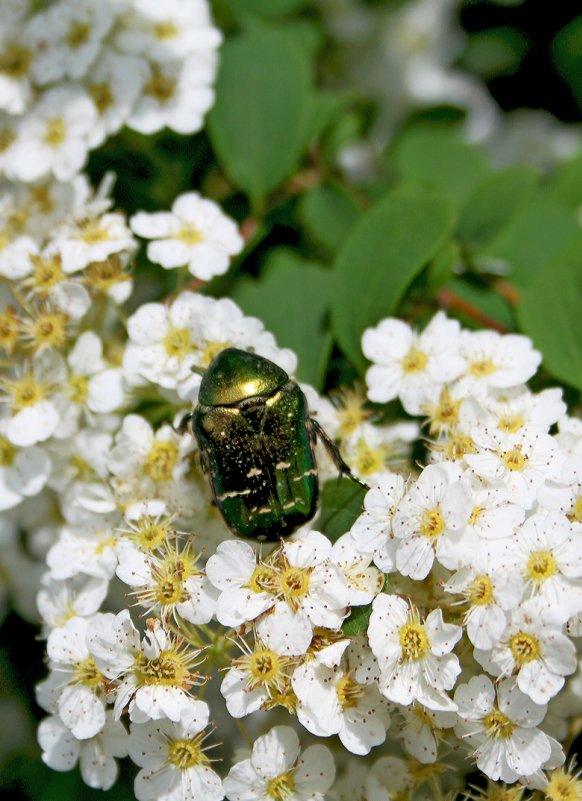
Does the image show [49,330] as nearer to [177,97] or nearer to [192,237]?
[192,237]

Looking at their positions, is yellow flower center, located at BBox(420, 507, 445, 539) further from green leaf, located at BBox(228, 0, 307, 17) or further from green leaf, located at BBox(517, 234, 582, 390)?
green leaf, located at BBox(228, 0, 307, 17)

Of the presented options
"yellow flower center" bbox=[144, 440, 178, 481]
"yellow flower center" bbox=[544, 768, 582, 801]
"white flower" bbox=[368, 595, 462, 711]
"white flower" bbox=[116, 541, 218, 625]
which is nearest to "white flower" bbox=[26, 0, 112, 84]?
"yellow flower center" bbox=[144, 440, 178, 481]

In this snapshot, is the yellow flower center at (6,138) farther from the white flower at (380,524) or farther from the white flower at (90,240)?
the white flower at (380,524)

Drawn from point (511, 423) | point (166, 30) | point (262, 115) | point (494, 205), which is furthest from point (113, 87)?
point (511, 423)

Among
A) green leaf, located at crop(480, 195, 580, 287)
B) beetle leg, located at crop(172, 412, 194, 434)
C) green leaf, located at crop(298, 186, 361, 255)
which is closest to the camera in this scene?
beetle leg, located at crop(172, 412, 194, 434)

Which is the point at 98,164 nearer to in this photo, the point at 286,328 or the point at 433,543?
the point at 286,328

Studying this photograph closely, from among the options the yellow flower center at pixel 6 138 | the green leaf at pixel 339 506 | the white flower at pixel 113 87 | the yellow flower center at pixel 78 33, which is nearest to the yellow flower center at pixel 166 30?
the white flower at pixel 113 87

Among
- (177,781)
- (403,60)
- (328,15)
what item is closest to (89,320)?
(177,781)
